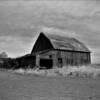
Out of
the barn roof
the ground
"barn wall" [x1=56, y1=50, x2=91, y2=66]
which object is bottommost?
the ground

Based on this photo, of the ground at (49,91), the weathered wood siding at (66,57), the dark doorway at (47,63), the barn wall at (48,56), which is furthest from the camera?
the dark doorway at (47,63)

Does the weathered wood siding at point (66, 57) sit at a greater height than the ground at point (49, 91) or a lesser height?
greater

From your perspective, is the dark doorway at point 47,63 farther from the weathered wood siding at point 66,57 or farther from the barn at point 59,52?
the weathered wood siding at point 66,57

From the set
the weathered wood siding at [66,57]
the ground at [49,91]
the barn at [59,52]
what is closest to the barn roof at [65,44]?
the barn at [59,52]

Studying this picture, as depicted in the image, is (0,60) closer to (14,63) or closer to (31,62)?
(14,63)

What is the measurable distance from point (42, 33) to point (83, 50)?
8398mm

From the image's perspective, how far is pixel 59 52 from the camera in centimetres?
2644

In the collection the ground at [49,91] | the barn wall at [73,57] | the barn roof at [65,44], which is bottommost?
the ground at [49,91]

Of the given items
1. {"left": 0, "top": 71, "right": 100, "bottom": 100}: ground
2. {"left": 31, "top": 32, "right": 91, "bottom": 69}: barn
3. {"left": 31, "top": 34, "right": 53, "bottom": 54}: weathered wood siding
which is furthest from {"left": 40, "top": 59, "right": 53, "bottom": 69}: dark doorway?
{"left": 0, "top": 71, "right": 100, "bottom": 100}: ground

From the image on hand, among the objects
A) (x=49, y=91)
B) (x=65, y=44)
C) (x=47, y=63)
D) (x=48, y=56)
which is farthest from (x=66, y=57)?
(x=49, y=91)

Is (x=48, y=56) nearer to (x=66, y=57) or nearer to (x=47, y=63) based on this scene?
(x=47, y=63)

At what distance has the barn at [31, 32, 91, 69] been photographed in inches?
1007

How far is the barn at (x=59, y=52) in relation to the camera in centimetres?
2557

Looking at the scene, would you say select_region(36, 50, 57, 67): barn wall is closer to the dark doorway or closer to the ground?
the dark doorway
